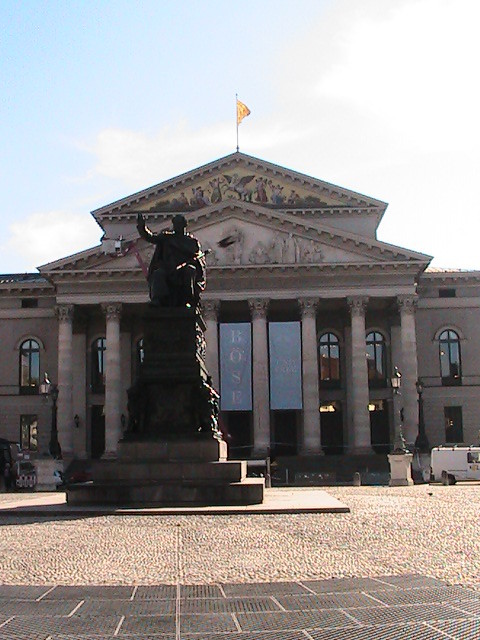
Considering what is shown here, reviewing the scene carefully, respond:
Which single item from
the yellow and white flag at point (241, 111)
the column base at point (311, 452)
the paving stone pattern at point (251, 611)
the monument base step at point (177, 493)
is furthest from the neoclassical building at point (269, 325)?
the paving stone pattern at point (251, 611)

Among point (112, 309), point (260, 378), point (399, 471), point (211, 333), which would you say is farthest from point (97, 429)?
point (399, 471)

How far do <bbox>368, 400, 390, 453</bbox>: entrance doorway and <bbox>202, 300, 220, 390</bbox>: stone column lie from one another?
12188mm

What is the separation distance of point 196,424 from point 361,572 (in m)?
9.29

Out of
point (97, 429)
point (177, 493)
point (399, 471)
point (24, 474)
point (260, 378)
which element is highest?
point (260, 378)

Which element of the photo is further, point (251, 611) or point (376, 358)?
point (376, 358)

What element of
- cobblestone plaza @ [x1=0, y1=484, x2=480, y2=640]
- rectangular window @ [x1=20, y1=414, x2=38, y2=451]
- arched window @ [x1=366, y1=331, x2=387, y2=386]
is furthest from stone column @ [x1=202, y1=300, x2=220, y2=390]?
cobblestone plaza @ [x1=0, y1=484, x2=480, y2=640]

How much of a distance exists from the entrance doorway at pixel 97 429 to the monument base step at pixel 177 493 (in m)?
42.0

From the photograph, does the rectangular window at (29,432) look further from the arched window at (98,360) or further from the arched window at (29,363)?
the arched window at (98,360)

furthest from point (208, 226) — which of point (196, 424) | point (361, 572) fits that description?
point (361, 572)

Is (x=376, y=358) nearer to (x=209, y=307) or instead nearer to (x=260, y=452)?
(x=260, y=452)

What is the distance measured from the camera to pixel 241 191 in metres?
63.5

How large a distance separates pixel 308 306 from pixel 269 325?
9.21 feet

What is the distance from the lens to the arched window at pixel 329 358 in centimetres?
6099

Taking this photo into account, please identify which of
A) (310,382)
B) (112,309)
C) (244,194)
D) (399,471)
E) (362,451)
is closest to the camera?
(399,471)
